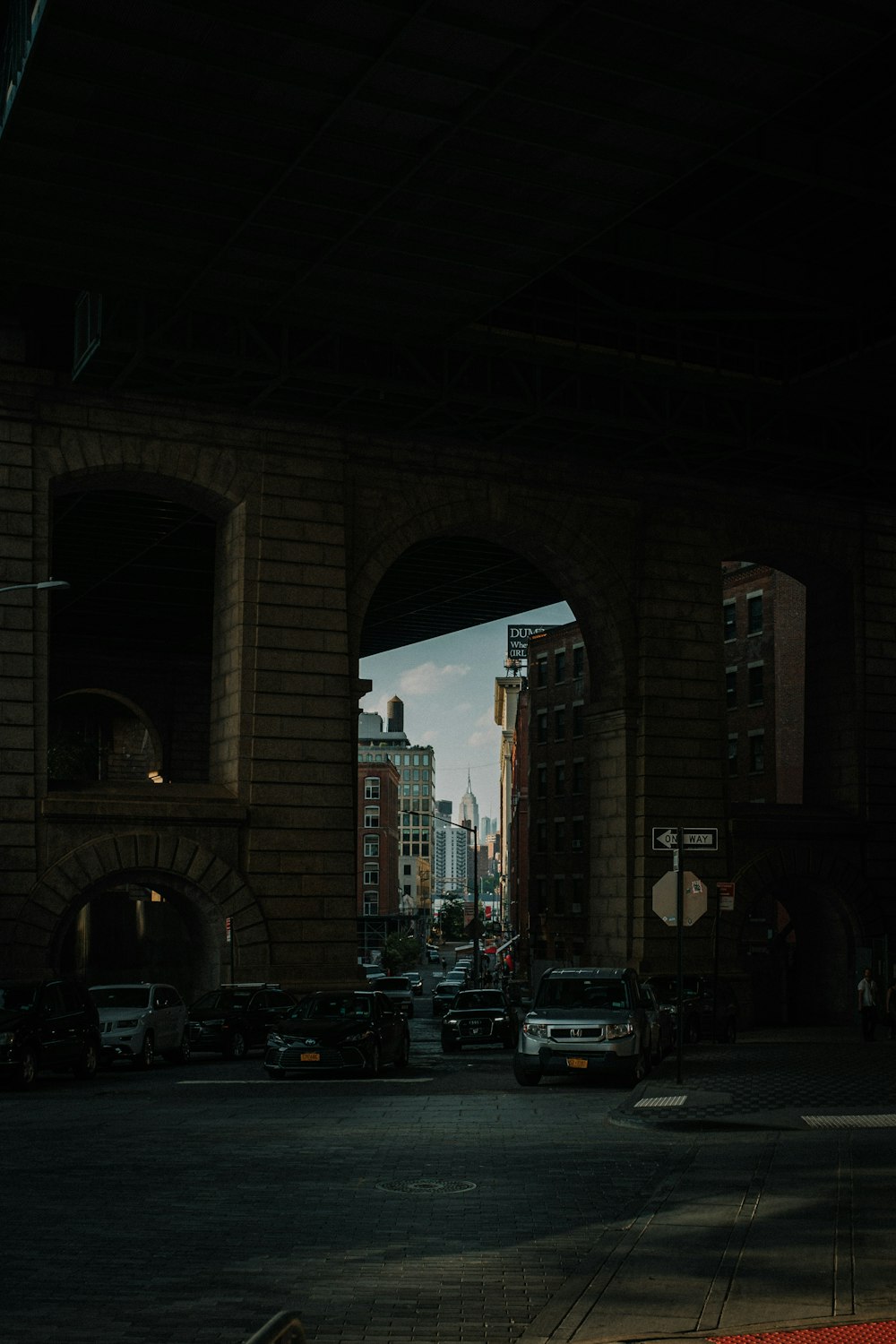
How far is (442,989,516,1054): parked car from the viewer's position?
128 feet

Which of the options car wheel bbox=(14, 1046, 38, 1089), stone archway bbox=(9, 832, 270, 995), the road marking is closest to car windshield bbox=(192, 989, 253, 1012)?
stone archway bbox=(9, 832, 270, 995)

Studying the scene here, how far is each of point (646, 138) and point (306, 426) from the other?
50.6 ft

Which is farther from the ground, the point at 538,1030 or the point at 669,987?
the point at 538,1030

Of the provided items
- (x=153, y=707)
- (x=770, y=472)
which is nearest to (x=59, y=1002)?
(x=770, y=472)

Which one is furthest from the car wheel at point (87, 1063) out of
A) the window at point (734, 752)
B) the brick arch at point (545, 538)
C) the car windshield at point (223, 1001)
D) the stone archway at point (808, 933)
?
the window at point (734, 752)

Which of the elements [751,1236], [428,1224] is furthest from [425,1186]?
[751,1236]

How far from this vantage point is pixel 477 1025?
39.2 meters

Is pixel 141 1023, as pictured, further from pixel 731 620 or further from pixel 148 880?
pixel 731 620

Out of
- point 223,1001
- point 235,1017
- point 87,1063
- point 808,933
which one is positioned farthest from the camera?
point 808,933

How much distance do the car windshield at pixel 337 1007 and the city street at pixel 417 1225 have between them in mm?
7846

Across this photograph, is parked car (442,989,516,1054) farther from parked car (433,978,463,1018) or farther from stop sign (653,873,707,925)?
parked car (433,978,463,1018)

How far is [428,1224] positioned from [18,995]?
15.8m

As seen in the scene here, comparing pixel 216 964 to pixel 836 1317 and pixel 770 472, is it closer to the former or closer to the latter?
pixel 770 472

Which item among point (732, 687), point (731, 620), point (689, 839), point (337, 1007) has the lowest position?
point (337, 1007)
